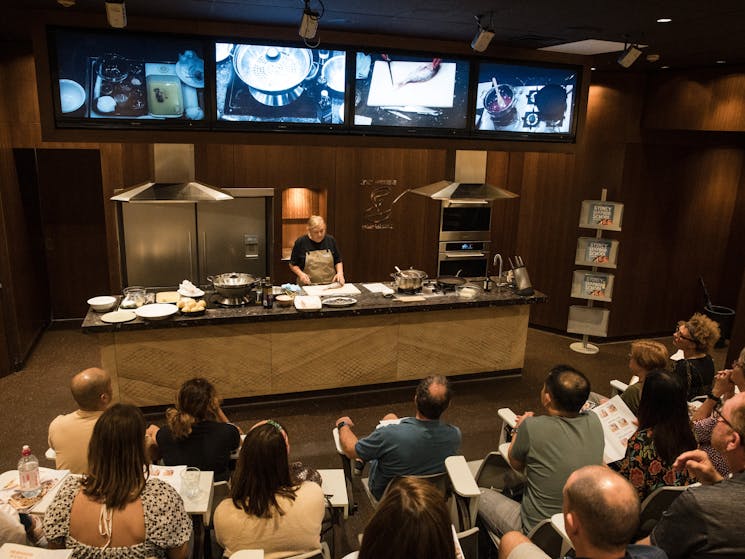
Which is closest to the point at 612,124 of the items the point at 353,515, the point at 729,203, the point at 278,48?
the point at 729,203

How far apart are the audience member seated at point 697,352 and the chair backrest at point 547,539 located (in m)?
1.81

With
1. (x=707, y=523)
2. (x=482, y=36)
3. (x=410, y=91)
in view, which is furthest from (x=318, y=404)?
(x=707, y=523)

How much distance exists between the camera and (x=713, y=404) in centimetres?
343

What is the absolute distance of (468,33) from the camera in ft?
15.5

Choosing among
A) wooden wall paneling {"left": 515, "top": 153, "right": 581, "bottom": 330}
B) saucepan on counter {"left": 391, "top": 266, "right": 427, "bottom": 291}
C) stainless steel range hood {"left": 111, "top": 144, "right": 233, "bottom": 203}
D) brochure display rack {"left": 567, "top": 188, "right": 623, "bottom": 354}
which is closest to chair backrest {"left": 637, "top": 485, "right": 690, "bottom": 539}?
saucepan on counter {"left": 391, "top": 266, "right": 427, "bottom": 291}

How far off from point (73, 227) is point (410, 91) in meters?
4.55

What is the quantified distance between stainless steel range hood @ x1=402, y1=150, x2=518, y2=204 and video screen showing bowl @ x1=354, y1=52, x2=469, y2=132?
30cm

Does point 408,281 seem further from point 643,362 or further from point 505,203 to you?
point 505,203

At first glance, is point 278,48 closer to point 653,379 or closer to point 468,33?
point 468,33

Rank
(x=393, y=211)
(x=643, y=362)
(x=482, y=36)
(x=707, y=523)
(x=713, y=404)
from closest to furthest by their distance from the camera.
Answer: (x=707, y=523), (x=713, y=404), (x=643, y=362), (x=482, y=36), (x=393, y=211)

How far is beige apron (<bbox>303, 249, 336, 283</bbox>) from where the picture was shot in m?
5.96

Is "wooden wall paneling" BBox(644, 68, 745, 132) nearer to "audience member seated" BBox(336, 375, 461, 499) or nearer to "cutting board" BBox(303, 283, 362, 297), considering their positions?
"cutting board" BBox(303, 283, 362, 297)

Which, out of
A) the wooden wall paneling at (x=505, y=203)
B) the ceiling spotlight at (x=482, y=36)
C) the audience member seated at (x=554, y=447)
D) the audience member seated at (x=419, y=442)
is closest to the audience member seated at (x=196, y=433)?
the audience member seated at (x=419, y=442)

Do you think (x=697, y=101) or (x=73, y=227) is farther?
(x=73, y=227)
